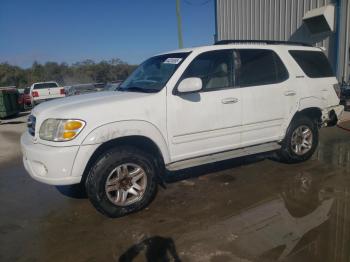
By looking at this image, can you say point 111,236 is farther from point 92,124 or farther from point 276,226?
point 276,226

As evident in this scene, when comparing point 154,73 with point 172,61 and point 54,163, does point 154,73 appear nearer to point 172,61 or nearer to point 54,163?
point 172,61

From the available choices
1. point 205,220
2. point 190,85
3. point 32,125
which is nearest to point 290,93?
point 190,85

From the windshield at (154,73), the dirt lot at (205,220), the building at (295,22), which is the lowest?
the dirt lot at (205,220)

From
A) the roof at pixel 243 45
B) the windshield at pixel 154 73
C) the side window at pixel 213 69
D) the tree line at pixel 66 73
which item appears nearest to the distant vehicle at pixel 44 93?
the windshield at pixel 154 73

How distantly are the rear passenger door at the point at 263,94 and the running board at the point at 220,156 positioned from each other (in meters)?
0.09

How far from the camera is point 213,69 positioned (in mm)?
4398

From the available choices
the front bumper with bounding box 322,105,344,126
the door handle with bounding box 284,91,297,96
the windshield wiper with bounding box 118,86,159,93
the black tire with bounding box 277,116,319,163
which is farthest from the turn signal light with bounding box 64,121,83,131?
the front bumper with bounding box 322,105,344,126

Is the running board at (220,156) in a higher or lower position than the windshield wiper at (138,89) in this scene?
lower

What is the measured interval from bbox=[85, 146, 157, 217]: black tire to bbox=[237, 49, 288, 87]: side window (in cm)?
180

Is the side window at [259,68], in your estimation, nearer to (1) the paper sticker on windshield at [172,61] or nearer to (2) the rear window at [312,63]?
(2) the rear window at [312,63]

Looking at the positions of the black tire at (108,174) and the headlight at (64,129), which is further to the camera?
the black tire at (108,174)

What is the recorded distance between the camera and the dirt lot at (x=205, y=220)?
296 cm

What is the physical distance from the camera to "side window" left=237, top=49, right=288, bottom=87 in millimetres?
4547

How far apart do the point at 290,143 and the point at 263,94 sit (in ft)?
3.40
